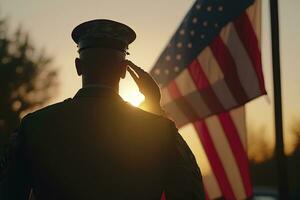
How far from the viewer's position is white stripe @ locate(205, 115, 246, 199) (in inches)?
273

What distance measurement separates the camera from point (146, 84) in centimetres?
283

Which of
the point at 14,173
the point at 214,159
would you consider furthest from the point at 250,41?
the point at 14,173

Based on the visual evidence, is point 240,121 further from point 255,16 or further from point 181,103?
point 255,16

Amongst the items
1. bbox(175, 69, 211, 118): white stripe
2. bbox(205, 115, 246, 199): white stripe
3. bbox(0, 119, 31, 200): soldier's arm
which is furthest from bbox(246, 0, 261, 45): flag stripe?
→ bbox(0, 119, 31, 200): soldier's arm

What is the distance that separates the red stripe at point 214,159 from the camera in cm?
704

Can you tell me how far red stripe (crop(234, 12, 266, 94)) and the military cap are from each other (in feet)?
11.5

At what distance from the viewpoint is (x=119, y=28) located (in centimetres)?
300

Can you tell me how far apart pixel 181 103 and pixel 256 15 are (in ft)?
4.05

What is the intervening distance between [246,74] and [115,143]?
4.04 m

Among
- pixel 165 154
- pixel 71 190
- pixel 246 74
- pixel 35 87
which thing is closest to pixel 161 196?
pixel 165 154

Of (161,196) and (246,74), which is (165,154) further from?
(246,74)

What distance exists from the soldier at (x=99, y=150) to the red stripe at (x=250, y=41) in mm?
3764

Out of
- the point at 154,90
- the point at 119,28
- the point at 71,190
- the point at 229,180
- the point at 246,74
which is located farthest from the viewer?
the point at 229,180

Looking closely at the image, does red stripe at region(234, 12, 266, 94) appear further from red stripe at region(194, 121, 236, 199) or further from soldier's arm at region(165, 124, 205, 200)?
soldier's arm at region(165, 124, 205, 200)
